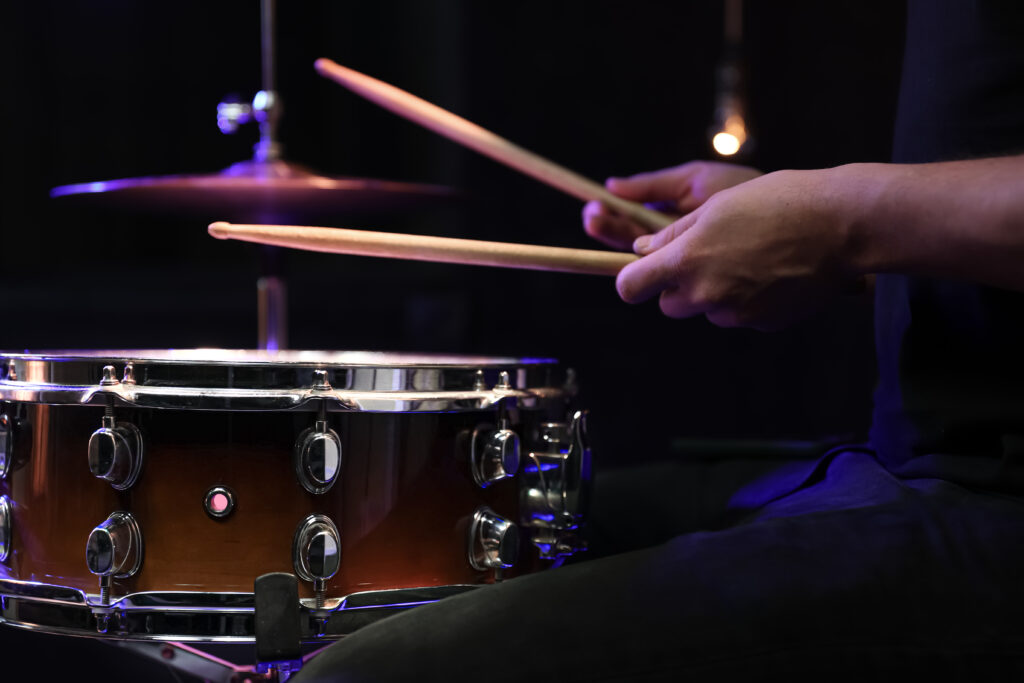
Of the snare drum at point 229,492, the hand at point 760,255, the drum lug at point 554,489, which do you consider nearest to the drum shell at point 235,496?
the snare drum at point 229,492

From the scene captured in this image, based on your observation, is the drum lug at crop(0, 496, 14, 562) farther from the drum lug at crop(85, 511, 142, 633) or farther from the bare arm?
the bare arm

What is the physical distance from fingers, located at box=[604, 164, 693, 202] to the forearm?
1.64 feet

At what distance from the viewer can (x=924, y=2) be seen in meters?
0.96

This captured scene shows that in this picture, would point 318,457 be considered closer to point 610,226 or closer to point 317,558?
point 317,558

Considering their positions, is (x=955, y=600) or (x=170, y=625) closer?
(x=955, y=600)

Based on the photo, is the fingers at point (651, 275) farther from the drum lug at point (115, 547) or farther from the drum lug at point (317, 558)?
the drum lug at point (115, 547)

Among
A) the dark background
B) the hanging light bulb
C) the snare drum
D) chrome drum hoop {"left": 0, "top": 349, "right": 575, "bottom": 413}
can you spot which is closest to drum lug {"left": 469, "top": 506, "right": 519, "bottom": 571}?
the snare drum

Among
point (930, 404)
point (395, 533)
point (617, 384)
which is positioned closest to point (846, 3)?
point (617, 384)

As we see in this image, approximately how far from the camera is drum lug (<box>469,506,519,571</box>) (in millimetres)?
945

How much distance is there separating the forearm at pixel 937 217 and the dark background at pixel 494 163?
6.22 feet

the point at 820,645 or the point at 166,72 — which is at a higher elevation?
the point at 166,72

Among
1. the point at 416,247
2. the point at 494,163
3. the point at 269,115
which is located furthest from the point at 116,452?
the point at 494,163

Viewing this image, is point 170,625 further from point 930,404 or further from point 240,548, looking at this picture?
point 930,404

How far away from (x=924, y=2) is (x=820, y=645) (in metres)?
0.61
